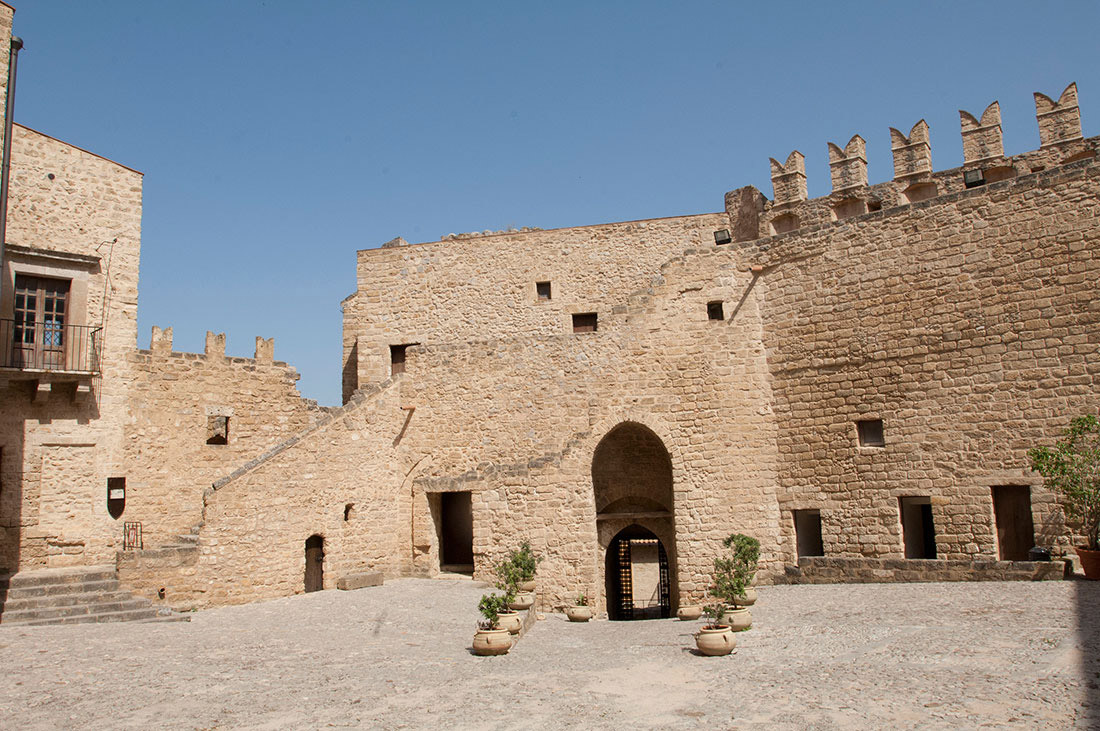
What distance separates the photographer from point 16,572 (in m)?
15.1

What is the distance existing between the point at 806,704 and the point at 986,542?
7.86 metres

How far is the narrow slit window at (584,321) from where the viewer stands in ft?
80.1

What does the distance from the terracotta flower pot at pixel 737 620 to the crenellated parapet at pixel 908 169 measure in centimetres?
1341

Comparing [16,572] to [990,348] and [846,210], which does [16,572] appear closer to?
[990,348]

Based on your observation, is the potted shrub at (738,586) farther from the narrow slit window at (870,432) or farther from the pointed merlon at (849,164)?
the pointed merlon at (849,164)

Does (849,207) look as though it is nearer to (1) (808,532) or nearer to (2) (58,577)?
(1) (808,532)

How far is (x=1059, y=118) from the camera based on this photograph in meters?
21.4

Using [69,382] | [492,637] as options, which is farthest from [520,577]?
[69,382]

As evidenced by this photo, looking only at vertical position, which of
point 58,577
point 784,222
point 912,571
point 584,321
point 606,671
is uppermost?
point 784,222

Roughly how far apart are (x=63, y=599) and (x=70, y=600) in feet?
0.37

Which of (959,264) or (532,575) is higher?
(959,264)

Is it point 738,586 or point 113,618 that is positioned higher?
point 738,586

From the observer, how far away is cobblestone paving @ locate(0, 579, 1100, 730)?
7.57 m

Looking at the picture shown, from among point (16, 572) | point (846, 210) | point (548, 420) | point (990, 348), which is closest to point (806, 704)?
point (990, 348)
